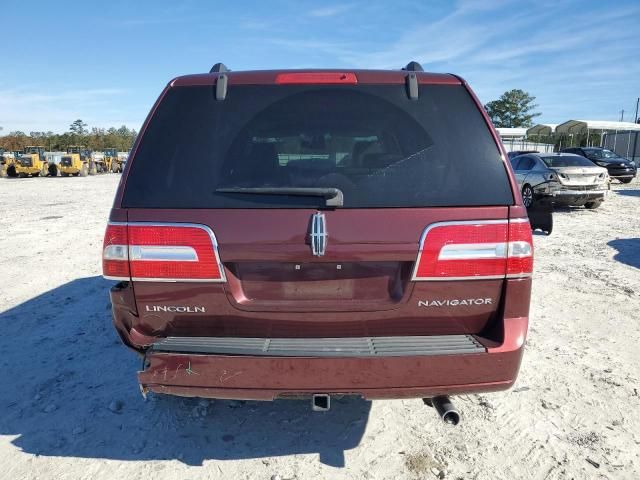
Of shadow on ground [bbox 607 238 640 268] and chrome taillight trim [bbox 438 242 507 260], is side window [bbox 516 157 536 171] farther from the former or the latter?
chrome taillight trim [bbox 438 242 507 260]

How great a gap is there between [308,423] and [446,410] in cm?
103

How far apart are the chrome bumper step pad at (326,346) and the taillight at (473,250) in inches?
12.5

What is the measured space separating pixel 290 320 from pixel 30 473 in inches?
66.6

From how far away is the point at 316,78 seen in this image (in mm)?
2383

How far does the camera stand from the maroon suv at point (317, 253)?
2.12m

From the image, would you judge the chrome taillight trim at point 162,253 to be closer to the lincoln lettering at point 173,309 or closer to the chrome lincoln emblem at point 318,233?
the lincoln lettering at point 173,309

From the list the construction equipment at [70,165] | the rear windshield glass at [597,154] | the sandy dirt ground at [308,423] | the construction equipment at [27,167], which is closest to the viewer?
the sandy dirt ground at [308,423]

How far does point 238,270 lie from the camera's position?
7.25 ft

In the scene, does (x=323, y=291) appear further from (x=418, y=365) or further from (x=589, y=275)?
(x=589, y=275)

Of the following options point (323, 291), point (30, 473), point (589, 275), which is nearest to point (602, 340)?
point (589, 275)

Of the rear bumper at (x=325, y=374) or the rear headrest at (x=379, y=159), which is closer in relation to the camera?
the rear bumper at (x=325, y=374)

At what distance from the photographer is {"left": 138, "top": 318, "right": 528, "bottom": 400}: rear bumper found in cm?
210

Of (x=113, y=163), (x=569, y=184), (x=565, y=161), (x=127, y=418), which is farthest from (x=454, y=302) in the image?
(x=113, y=163)

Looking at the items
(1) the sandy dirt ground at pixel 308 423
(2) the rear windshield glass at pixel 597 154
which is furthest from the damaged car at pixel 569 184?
(2) the rear windshield glass at pixel 597 154
